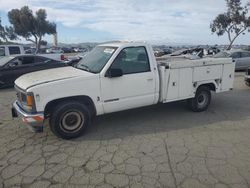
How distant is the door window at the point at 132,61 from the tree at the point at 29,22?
34104 mm

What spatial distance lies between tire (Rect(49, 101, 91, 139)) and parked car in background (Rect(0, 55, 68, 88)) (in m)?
6.53

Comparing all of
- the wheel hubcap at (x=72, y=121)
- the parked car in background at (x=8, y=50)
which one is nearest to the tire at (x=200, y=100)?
the wheel hubcap at (x=72, y=121)

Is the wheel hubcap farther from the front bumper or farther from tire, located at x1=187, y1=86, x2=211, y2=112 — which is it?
tire, located at x1=187, y1=86, x2=211, y2=112

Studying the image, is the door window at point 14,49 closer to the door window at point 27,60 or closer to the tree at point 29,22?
the door window at point 27,60

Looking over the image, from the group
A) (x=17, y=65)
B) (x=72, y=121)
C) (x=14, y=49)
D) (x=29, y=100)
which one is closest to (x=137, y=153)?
(x=72, y=121)

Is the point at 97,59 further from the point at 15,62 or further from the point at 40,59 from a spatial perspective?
the point at 40,59

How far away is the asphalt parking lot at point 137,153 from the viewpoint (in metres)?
3.39

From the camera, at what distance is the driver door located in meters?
4.91

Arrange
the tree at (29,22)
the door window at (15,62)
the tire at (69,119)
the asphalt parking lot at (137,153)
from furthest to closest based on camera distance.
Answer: the tree at (29,22)
the door window at (15,62)
the tire at (69,119)
the asphalt parking lot at (137,153)

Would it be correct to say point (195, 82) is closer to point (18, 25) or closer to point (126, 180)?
point (126, 180)

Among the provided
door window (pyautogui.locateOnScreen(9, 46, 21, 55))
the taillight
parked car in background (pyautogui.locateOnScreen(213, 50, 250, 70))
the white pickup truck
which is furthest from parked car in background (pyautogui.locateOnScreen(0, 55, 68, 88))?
parked car in background (pyautogui.locateOnScreen(213, 50, 250, 70))

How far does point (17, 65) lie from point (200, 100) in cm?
785

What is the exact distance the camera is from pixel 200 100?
6461 millimetres

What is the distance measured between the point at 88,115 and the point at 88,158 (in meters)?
1.06
